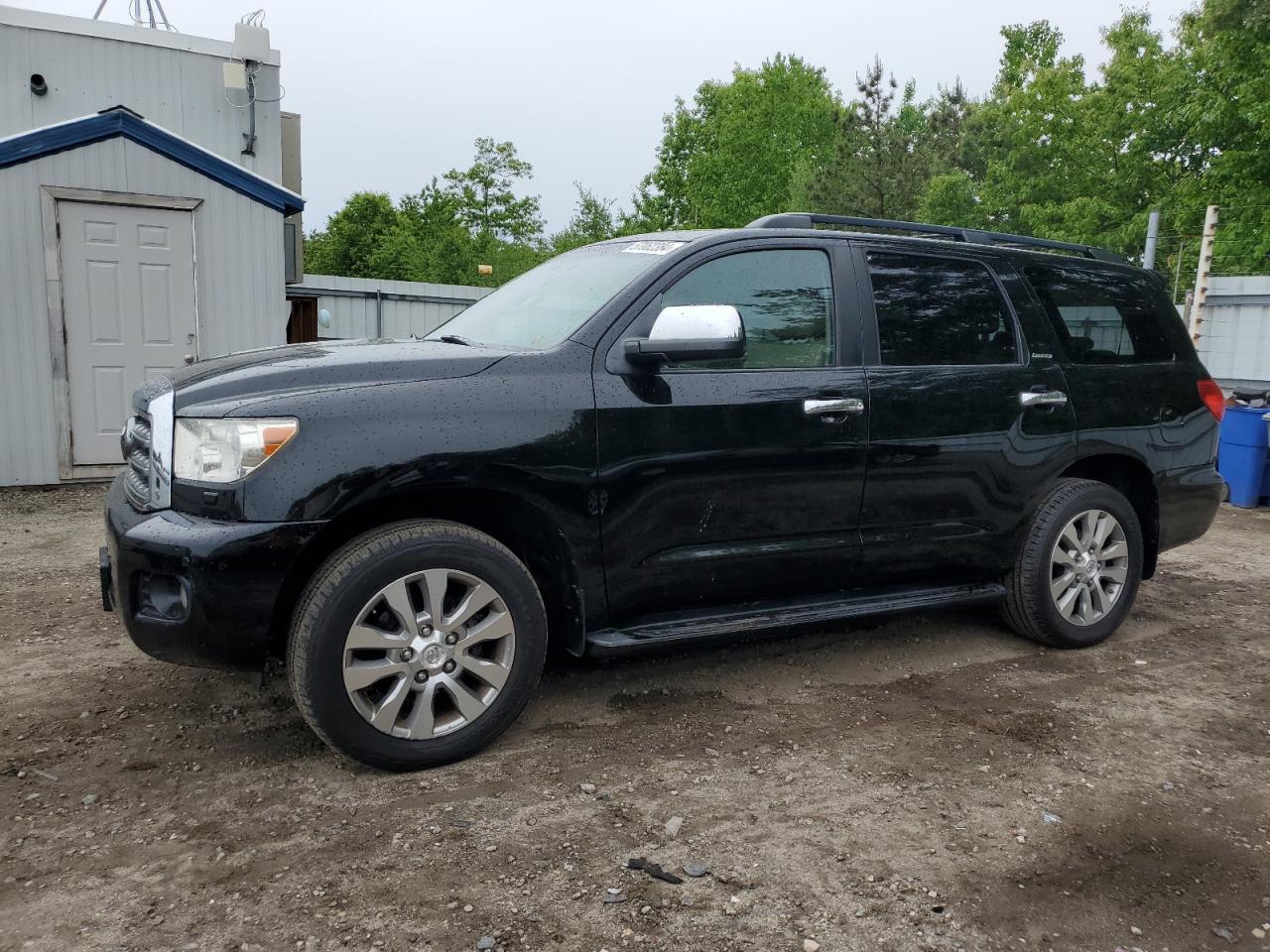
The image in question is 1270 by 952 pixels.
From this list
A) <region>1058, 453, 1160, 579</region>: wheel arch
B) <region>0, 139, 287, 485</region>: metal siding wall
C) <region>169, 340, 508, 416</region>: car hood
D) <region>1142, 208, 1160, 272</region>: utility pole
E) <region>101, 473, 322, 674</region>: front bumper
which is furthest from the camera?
<region>1142, 208, 1160, 272</region>: utility pole

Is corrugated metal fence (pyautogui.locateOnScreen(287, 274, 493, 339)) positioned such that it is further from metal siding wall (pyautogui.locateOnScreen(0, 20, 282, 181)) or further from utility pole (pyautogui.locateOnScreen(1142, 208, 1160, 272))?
utility pole (pyautogui.locateOnScreen(1142, 208, 1160, 272))

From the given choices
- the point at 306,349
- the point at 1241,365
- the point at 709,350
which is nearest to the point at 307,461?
the point at 306,349

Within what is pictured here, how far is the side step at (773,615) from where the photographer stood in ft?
11.6

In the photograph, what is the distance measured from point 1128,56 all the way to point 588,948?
110 feet

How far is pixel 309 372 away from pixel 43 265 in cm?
708

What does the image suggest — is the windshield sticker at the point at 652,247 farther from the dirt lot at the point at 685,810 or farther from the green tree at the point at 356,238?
the green tree at the point at 356,238

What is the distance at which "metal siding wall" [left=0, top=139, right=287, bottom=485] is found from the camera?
8.62 metres

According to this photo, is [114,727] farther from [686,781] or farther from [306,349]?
[686,781]

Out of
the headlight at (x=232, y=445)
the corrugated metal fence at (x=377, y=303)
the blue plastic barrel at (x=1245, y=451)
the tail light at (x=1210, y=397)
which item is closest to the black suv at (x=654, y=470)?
the headlight at (x=232, y=445)

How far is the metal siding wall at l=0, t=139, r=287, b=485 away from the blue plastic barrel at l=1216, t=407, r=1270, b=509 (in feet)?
31.3

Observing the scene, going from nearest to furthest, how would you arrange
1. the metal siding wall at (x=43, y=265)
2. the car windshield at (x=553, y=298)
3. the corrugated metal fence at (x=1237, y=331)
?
the car windshield at (x=553, y=298) < the metal siding wall at (x=43, y=265) < the corrugated metal fence at (x=1237, y=331)

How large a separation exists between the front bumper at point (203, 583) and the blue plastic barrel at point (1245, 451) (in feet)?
28.9

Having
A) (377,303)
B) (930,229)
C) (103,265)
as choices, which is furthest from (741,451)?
(377,303)

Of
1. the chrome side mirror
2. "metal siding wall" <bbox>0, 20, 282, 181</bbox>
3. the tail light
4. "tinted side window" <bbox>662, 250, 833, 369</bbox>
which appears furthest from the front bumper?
"metal siding wall" <bbox>0, 20, 282, 181</bbox>
